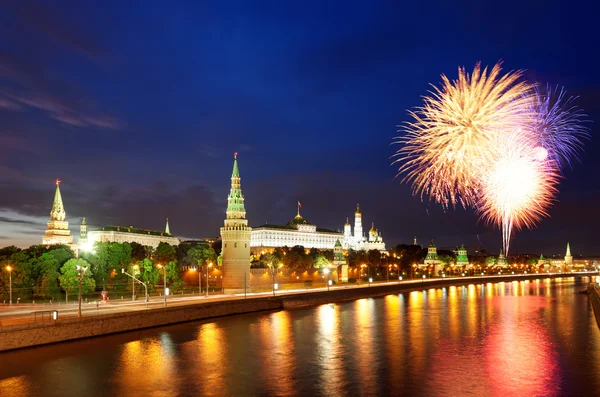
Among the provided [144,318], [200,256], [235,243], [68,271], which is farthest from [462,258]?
[144,318]

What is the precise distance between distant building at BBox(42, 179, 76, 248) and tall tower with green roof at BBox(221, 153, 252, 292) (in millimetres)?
35995

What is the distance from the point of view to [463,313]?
186 ft

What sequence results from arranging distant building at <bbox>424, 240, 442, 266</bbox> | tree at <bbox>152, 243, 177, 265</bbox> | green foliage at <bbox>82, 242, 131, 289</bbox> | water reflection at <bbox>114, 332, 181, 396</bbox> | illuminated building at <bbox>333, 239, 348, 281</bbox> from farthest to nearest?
distant building at <bbox>424, 240, 442, 266</bbox>
illuminated building at <bbox>333, 239, 348, 281</bbox>
tree at <bbox>152, 243, 177, 265</bbox>
green foliage at <bbox>82, 242, 131, 289</bbox>
water reflection at <bbox>114, 332, 181, 396</bbox>

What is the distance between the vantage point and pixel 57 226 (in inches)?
4163

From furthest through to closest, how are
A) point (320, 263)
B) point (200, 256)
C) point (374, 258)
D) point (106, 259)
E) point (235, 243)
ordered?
point (374, 258)
point (320, 263)
point (200, 256)
point (235, 243)
point (106, 259)

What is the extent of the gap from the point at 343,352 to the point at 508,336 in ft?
45.2

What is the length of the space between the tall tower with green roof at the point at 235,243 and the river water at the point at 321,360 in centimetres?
3634

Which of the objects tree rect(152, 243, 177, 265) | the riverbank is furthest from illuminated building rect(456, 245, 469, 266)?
the riverbank

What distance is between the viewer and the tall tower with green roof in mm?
85438

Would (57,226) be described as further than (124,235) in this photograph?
No

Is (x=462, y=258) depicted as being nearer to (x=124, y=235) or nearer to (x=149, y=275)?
(x=124, y=235)

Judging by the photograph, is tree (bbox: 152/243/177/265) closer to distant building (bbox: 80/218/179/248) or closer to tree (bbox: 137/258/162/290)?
tree (bbox: 137/258/162/290)

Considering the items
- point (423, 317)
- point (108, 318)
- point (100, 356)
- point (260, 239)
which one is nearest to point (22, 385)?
point (100, 356)

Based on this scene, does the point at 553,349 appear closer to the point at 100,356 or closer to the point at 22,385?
the point at 100,356
